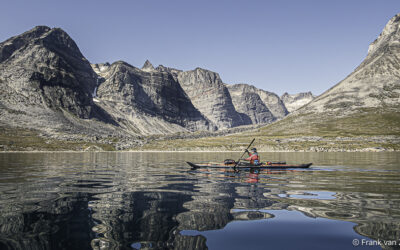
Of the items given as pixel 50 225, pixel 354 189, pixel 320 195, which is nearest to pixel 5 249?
pixel 50 225

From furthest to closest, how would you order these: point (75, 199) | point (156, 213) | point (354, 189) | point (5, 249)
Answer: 1. point (354, 189)
2. point (75, 199)
3. point (156, 213)
4. point (5, 249)

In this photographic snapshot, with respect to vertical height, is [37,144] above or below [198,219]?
above

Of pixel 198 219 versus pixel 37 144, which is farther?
pixel 37 144

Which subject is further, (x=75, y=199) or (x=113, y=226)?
(x=75, y=199)

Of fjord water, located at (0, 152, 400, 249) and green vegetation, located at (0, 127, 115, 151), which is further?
green vegetation, located at (0, 127, 115, 151)

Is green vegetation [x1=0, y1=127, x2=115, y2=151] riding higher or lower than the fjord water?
higher

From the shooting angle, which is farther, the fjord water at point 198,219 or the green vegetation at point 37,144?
the green vegetation at point 37,144

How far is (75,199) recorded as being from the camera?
17.5 m

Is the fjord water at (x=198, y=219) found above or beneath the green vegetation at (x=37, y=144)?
beneath

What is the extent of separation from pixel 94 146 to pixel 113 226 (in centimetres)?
14156

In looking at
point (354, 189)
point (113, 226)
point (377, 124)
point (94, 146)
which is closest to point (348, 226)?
point (113, 226)

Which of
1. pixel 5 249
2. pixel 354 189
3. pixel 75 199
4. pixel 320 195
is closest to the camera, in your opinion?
pixel 5 249

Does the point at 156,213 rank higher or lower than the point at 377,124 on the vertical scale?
lower

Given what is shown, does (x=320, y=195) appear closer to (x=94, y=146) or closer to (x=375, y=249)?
(x=375, y=249)
